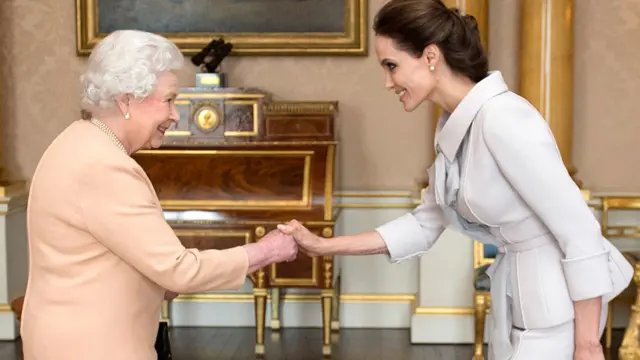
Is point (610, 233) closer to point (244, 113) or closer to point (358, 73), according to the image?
point (358, 73)

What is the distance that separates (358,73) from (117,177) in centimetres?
343

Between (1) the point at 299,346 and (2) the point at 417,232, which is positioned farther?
(1) the point at 299,346

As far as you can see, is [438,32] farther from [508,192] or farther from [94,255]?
[94,255]

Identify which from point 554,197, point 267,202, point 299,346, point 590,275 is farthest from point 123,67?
point 299,346

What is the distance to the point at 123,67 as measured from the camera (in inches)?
79.4

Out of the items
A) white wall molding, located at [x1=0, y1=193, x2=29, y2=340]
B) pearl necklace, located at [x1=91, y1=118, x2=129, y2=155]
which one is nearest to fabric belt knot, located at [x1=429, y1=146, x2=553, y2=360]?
pearl necklace, located at [x1=91, y1=118, x2=129, y2=155]

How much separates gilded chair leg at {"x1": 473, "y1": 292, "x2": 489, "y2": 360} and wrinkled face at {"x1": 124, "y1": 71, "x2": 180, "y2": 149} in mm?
2620

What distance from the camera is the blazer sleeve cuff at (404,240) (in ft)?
7.91

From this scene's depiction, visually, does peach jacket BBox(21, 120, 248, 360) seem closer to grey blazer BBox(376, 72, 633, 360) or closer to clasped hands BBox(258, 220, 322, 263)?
clasped hands BBox(258, 220, 322, 263)

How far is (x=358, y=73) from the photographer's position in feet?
17.1

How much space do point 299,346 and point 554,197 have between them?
3.22 meters

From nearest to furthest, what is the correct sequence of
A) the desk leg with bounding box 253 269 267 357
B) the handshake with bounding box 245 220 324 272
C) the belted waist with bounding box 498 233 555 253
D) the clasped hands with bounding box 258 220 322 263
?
the belted waist with bounding box 498 233 555 253 < the handshake with bounding box 245 220 324 272 < the clasped hands with bounding box 258 220 322 263 < the desk leg with bounding box 253 269 267 357

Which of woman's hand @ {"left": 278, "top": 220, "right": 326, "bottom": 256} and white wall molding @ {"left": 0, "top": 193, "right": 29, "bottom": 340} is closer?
woman's hand @ {"left": 278, "top": 220, "right": 326, "bottom": 256}

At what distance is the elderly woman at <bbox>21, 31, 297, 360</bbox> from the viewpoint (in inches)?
75.2
